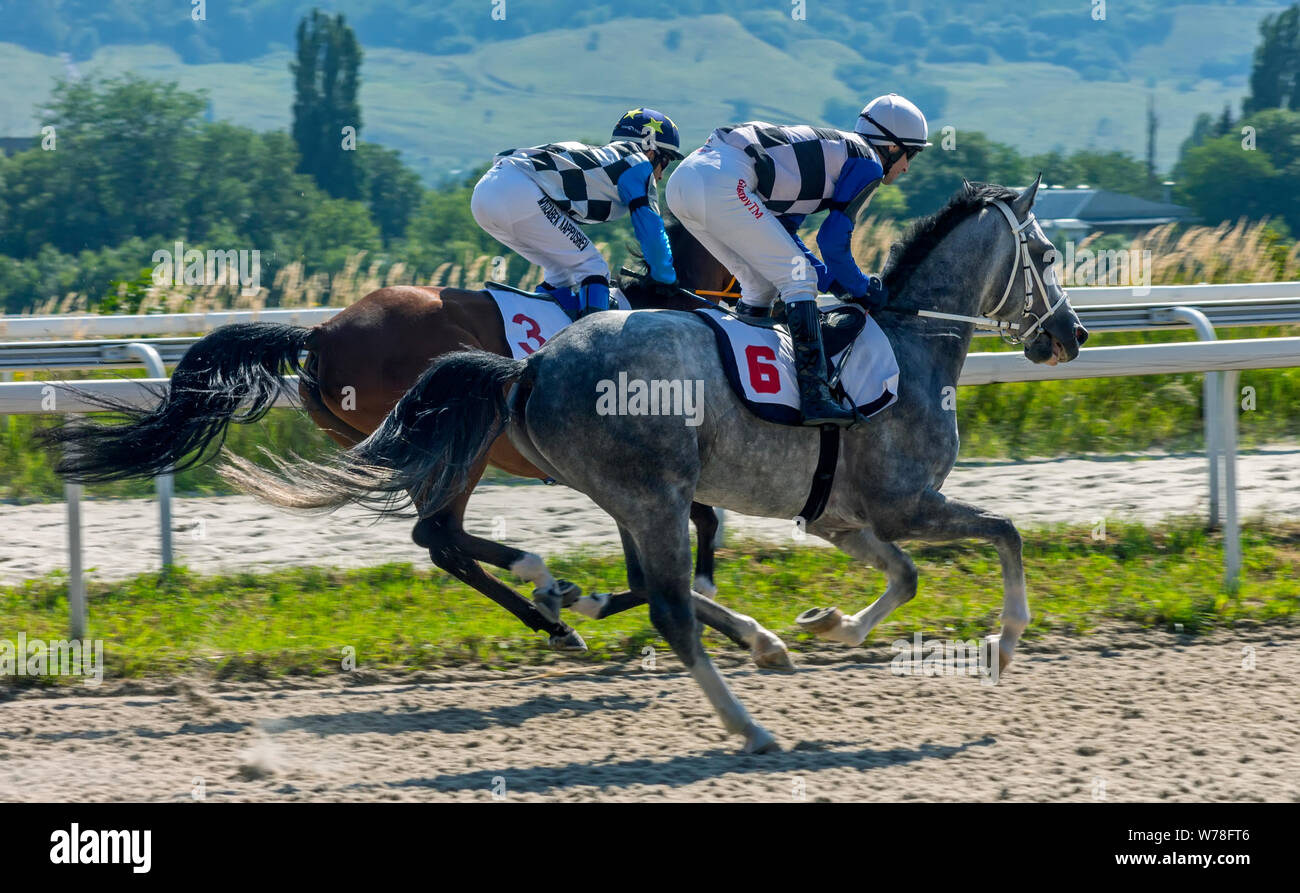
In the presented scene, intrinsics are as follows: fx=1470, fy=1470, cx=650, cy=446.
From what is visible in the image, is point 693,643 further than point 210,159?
No

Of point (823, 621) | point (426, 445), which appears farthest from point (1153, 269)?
point (426, 445)

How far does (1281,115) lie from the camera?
77.8m

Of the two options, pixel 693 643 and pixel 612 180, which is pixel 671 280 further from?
pixel 693 643

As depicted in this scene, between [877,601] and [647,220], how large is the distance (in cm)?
168

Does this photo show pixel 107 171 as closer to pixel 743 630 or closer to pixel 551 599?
pixel 551 599

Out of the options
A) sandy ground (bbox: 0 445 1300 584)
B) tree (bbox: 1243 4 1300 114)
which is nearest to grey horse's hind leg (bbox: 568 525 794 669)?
sandy ground (bbox: 0 445 1300 584)

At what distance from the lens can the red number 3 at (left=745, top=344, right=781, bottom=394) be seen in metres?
4.53

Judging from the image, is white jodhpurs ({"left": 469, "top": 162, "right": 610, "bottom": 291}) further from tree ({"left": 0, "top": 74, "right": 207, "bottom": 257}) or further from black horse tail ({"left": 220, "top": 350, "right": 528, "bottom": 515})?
tree ({"left": 0, "top": 74, "right": 207, "bottom": 257})

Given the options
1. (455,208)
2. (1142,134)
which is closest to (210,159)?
(455,208)

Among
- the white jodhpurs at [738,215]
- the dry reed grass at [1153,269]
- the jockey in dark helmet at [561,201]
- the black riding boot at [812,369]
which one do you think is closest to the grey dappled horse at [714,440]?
the black riding boot at [812,369]

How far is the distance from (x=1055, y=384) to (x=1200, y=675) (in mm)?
4372

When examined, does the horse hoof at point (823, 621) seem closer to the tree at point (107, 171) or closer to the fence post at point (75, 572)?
the fence post at point (75, 572)

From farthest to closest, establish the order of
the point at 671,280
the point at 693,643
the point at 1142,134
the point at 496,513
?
the point at 1142,134 < the point at 496,513 < the point at 671,280 < the point at 693,643

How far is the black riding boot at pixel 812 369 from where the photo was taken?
4547mm
